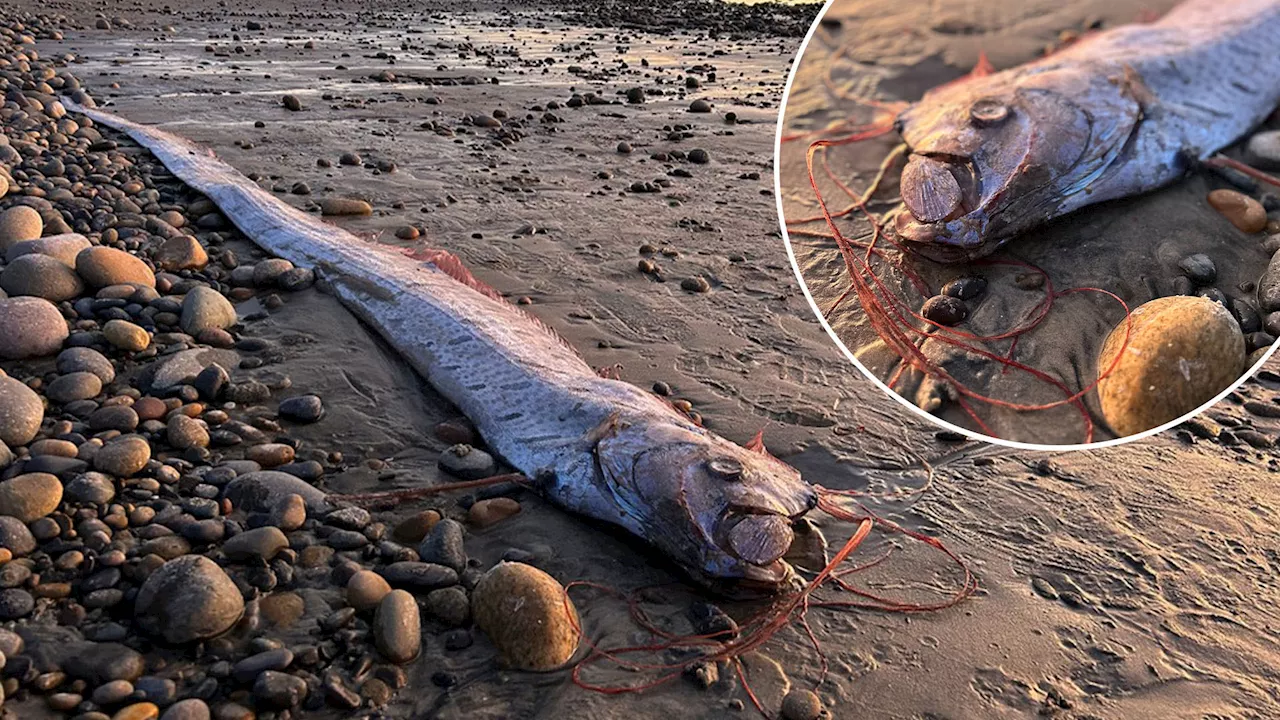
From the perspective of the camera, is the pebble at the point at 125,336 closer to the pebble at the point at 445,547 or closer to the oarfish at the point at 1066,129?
the pebble at the point at 445,547

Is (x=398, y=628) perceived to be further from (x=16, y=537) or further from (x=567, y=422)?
(x=16, y=537)

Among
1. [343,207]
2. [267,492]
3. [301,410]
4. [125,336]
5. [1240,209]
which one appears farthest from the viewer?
[343,207]

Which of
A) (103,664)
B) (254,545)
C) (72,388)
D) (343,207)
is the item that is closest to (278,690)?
(103,664)

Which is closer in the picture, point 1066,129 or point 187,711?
point 1066,129

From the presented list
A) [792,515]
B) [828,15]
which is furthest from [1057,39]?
[792,515]

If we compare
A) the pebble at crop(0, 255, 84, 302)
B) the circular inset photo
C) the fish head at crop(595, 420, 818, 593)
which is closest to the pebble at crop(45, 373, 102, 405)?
the pebble at crop(0, 255, 84, 302)
